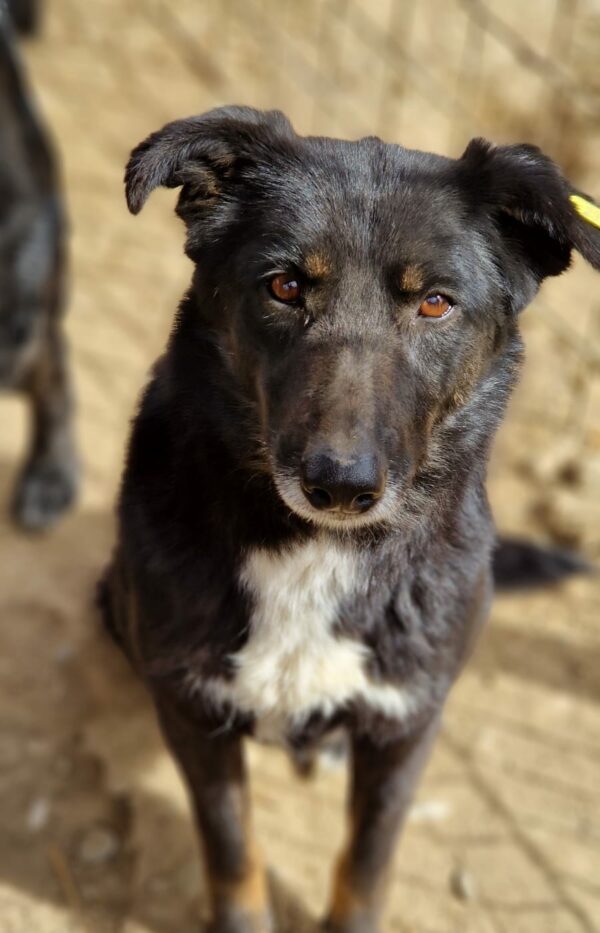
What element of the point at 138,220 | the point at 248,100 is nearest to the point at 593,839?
the point at 138,220

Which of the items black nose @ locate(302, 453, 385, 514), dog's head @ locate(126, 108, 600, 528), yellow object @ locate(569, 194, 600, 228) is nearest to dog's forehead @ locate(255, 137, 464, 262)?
dog's head @ locate(126, 108, 600, 528)

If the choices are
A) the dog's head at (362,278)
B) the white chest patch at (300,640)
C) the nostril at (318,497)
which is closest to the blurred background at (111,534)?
the white chest patch at (300,640)

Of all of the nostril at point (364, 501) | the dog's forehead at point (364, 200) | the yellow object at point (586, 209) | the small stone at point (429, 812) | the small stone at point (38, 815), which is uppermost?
the yellow object at point (586, 209)

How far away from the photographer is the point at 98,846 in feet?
10.3

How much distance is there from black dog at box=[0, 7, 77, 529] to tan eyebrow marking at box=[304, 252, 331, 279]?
84.1 inches

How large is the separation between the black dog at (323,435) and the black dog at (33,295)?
1698 mm

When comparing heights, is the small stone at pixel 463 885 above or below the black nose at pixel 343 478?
below

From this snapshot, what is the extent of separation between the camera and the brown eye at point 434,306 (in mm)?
2150

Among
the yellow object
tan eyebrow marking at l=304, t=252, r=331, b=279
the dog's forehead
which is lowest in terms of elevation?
tan eyebrow marking at l=304, t=252, r=331, b=279

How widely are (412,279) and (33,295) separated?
229 cm

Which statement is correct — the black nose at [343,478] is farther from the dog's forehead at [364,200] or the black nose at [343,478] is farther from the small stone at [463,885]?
the small stone at [463,885]

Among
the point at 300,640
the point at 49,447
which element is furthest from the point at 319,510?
the point at 49,447

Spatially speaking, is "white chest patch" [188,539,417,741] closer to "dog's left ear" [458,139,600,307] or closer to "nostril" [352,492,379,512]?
"nostril" [352,492,379,512]

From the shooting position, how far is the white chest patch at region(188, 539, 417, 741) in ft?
7.82
